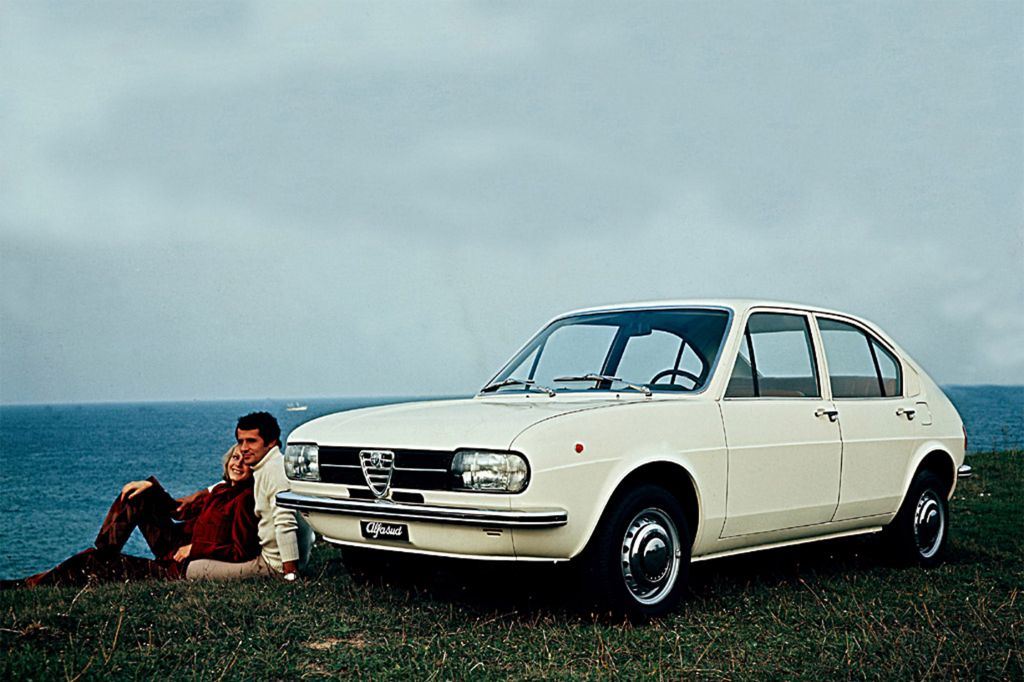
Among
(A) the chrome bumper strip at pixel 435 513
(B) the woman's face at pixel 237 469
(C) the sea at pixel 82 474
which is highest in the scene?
(B) the woman's face at pixel 237 469

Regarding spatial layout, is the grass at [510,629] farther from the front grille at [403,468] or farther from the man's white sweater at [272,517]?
the front grille at [403,468]

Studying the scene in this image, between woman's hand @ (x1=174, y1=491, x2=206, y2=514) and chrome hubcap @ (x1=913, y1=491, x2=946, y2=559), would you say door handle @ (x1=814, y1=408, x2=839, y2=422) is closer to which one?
chrome hubcap @ (x1=913, y1=491, x2=946, y2=559)

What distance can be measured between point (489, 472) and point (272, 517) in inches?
105

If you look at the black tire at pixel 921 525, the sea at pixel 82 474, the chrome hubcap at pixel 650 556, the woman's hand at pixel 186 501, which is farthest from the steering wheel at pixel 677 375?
the sea at pixel 82 474

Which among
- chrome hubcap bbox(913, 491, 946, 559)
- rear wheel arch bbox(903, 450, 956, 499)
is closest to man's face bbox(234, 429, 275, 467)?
chrome hubcap bbox(913, 491, 946, 559)

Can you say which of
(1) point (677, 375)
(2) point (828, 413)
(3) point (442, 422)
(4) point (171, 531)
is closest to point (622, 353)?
(1) point (677, 375)

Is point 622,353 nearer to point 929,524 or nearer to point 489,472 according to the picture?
point 489,472

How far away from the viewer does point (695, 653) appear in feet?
18.8

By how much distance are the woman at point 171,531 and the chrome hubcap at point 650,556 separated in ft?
10.2

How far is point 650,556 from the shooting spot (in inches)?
247

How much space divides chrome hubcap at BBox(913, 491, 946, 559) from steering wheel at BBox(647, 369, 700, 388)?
2.49 meters

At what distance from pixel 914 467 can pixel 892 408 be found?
485 millimetres

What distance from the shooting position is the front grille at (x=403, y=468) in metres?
6.06

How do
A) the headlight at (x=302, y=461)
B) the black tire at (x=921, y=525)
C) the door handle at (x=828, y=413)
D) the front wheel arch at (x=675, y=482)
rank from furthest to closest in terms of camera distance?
the black tire at (x=921, y=525) < the door handle at (x=828, y=413) < the headlight at (x=302, y=461) < the front wheel arch at (x=675, y=482)
